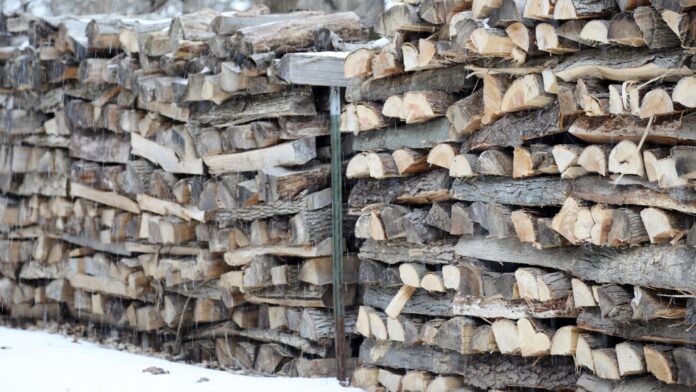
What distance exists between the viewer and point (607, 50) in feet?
15.2

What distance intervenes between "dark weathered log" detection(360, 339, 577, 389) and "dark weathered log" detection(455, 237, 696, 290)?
53 cm

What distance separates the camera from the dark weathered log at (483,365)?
5.21 metres

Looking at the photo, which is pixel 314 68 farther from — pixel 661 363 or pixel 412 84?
pixel 661 363

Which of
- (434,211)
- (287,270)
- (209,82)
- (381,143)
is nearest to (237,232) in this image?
(287,270)

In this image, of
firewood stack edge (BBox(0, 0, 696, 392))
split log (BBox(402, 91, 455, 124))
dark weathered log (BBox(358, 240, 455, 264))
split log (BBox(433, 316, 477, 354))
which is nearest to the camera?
firewood stack edge (BBox(0, 0, 696, 392))

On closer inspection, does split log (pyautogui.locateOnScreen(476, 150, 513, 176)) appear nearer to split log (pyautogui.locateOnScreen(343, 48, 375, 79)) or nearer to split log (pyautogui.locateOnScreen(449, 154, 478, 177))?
split log (pyautogui.locateOnScreen(449, 154, 478, 177))

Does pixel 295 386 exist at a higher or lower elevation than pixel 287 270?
lower

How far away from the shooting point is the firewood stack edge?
4543 mm

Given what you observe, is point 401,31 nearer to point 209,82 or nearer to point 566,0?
point 566,0

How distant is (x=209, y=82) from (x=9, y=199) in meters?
3.53

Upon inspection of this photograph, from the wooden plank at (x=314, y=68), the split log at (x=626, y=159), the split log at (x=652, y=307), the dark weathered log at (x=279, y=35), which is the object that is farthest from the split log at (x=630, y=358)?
the dark weathered log at (x=279, y=35)

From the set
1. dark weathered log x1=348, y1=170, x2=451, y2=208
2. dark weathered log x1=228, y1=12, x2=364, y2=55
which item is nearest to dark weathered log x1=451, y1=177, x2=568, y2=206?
dark weathered log x1=348, y1=170, x2=451, y2=208

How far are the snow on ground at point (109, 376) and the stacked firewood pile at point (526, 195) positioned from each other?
601 mm

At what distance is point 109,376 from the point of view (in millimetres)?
6680
